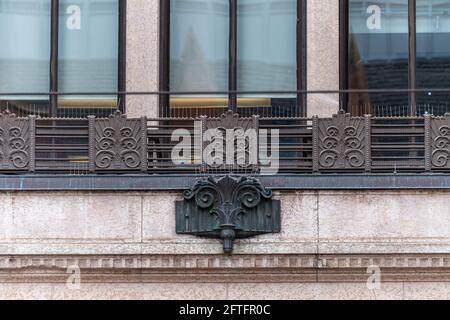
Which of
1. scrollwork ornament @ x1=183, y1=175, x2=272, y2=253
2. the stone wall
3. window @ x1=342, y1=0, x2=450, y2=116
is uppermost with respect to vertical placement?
window @ x1=342, y1=0, x2=450, y2=116

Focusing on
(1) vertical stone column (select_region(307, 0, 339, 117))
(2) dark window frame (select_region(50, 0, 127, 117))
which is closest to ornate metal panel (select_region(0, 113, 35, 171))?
(2) dark window frame (select_region(50, 0, 127, 117))

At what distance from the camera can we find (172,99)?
62.5 feet

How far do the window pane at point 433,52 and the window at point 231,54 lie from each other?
5.13ft

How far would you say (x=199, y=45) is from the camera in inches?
757

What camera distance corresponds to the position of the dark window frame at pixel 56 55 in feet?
62.2

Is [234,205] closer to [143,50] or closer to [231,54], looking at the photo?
[231,54]

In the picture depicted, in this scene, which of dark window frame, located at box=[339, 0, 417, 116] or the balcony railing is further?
dark window frame, located at box=[339, 0, 417, 116]

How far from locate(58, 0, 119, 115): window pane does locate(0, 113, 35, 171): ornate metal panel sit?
1140mm

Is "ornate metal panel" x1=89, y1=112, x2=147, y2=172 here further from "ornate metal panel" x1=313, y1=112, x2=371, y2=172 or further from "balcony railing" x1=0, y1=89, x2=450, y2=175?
"ornate metal panel" x1=313, y1=112, x2=371, y2=172

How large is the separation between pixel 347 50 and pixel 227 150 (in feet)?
7.67

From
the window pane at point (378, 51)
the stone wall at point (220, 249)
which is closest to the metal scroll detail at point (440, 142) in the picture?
the stone wall at point (220, 249)

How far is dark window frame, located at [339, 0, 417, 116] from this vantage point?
18.8m

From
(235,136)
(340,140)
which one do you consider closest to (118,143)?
(235,136)

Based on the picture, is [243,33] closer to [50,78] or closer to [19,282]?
[50,78]
